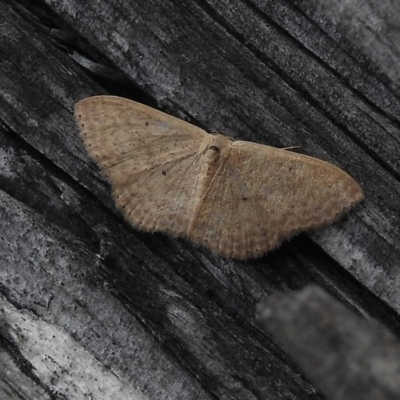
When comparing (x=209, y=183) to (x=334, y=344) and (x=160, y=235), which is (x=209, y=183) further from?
(x=334, y=344)

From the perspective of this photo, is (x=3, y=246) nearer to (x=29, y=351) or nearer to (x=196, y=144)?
(x=29, y=351)

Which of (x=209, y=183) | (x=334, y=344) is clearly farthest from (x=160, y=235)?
(x=334, y=344)

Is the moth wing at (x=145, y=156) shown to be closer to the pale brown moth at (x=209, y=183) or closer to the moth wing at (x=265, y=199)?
the pale brown moth at (x=209, y=183)

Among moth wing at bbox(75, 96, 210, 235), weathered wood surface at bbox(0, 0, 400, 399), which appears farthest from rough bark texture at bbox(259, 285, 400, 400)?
moth wing at bbox(75, 96, 210, 235)

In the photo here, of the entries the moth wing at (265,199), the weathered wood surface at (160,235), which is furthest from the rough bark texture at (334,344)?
the moth wing at (265,199)

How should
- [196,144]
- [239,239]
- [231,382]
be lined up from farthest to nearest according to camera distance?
[196,144] < [239,239] < [231,382]

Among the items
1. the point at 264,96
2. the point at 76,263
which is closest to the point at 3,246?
the point at 76,263

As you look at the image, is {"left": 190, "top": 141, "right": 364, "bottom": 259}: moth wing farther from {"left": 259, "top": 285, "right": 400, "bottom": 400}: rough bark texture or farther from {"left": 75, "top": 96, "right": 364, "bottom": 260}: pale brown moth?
{"left": 259, "top": 285, "right": 400, "bottom": 400}: rough bark texture
